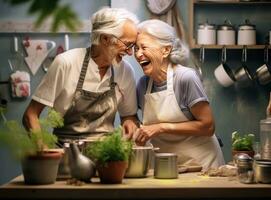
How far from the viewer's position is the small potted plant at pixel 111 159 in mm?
1854

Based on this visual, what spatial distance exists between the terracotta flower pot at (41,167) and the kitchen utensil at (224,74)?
2394 mm

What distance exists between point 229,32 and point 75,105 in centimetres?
175

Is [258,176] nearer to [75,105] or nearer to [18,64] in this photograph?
[75,105]

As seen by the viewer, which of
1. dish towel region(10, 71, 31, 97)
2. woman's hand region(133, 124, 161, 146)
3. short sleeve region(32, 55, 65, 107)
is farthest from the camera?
dish towel region(10, 71, 31, 97)

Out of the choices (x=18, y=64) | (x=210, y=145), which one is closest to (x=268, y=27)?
(x=210, y=145)

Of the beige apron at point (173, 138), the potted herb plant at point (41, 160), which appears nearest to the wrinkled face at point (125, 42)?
the beige apron at point (173, 138)

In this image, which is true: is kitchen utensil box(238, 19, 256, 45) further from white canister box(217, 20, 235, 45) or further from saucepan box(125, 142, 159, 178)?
saucepan box(125, 142, 159, 178)

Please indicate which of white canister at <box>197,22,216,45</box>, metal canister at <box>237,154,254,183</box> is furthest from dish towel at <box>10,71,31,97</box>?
metal canister at <box>237,154,254,183</box>

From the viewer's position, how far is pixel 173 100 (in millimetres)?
2703

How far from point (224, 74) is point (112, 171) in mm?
2332

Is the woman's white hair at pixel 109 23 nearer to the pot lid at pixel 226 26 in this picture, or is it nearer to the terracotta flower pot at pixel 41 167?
the terracotta flower pot at pixel 41 167

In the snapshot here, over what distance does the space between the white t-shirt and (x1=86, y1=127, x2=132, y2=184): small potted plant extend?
79cm

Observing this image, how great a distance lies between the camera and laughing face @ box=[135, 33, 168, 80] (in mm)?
2680

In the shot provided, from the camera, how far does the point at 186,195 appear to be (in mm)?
1762
